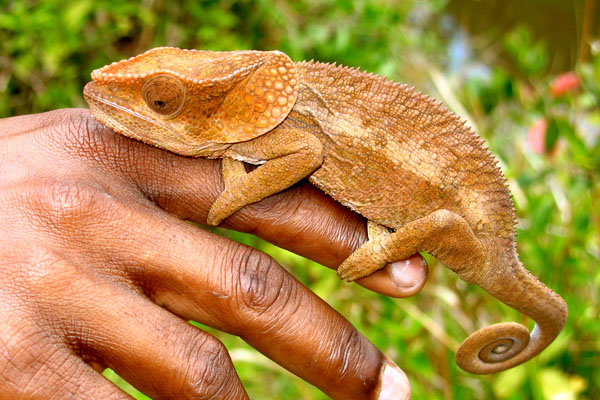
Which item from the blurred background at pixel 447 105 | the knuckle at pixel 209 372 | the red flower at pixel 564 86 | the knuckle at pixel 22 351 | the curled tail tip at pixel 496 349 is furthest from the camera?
the red flower at pixel 564 86

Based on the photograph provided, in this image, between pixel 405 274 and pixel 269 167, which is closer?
pixel 269 167

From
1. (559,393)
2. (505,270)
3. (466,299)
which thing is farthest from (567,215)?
(505,270)

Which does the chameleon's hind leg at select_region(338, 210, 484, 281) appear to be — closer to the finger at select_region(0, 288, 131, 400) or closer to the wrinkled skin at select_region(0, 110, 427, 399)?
the wrinkled skin at select_region(0, 110, 427, 399)

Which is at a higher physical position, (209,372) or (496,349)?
(209,372)

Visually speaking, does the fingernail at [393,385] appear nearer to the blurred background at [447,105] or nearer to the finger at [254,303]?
the finger at [254,303]

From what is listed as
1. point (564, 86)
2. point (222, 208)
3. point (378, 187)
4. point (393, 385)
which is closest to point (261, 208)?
point (222, 208)

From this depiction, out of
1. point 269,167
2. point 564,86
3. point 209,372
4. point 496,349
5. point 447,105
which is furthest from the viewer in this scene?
point 447,105

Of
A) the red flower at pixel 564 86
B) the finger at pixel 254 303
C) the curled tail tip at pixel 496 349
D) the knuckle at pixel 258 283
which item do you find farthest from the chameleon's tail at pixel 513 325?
the red flower at pixel 564 86

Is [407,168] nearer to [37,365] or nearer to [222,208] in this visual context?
[222,208]
